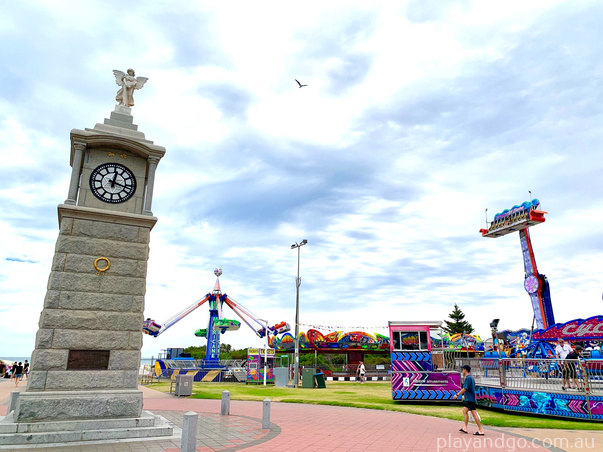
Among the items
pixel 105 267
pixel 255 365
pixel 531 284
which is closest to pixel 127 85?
Answer: pixel 105 267

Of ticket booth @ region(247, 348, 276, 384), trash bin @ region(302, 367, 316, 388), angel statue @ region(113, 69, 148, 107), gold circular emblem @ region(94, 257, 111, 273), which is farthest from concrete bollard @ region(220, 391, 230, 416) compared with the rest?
ticket booth @ region(247, 348, 276, 384)

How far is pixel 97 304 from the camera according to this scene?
9.89 metres

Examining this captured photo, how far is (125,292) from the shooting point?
10258 mm

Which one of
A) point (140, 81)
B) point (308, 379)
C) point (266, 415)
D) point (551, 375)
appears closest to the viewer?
point (266, 415)

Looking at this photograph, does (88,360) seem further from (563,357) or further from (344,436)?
(563,357)

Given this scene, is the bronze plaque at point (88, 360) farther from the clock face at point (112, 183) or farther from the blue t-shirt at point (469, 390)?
the blue t-shirt at point (469, 390)

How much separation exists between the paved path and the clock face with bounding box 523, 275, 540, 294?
2530 cm

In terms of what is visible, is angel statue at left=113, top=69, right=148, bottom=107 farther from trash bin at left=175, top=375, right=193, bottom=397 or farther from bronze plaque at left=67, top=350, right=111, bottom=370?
trash bin at left=175, top=375, right=193, bottom=397

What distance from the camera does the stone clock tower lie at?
8.89 metres

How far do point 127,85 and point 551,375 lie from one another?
53.3 feet

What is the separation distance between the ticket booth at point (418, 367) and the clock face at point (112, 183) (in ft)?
40.6

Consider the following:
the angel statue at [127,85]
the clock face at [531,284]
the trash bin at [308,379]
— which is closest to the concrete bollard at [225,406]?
the angel statue at [127,85]

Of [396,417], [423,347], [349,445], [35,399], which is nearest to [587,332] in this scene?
[423,347]

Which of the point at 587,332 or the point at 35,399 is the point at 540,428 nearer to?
the point at 587,332
